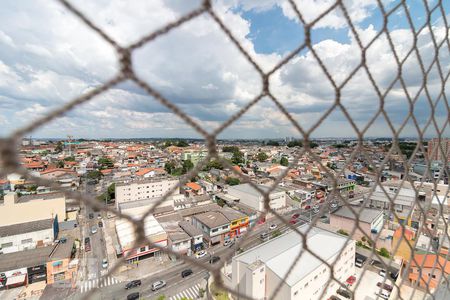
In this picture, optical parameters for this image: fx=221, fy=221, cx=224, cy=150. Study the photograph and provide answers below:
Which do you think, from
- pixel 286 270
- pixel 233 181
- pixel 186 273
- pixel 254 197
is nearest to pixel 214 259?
pixel 186 273

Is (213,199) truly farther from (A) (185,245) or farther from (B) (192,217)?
(A) (185,245)

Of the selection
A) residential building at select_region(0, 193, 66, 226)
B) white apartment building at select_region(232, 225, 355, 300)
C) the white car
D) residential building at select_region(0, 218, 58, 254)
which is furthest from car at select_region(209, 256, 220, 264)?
residential building at select_region(0, 193, 66, 226)

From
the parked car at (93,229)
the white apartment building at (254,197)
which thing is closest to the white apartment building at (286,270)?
the white apartment building at (254,197)

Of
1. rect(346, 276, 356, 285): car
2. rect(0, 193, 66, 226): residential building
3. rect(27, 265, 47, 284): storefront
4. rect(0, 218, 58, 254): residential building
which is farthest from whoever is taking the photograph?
rect(0, 193, 66, 226): residential building

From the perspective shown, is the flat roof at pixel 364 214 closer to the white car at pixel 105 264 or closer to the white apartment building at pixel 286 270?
the white apartment building at pixel 286 270

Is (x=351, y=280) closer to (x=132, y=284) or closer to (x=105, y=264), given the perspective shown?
(x=132, y=284)

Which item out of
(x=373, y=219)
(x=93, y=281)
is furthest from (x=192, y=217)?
(x=373, y=219)

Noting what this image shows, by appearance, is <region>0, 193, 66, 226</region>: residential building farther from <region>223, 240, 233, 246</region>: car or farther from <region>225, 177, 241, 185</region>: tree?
<region>225, 177, 241, 185</region>: tree
